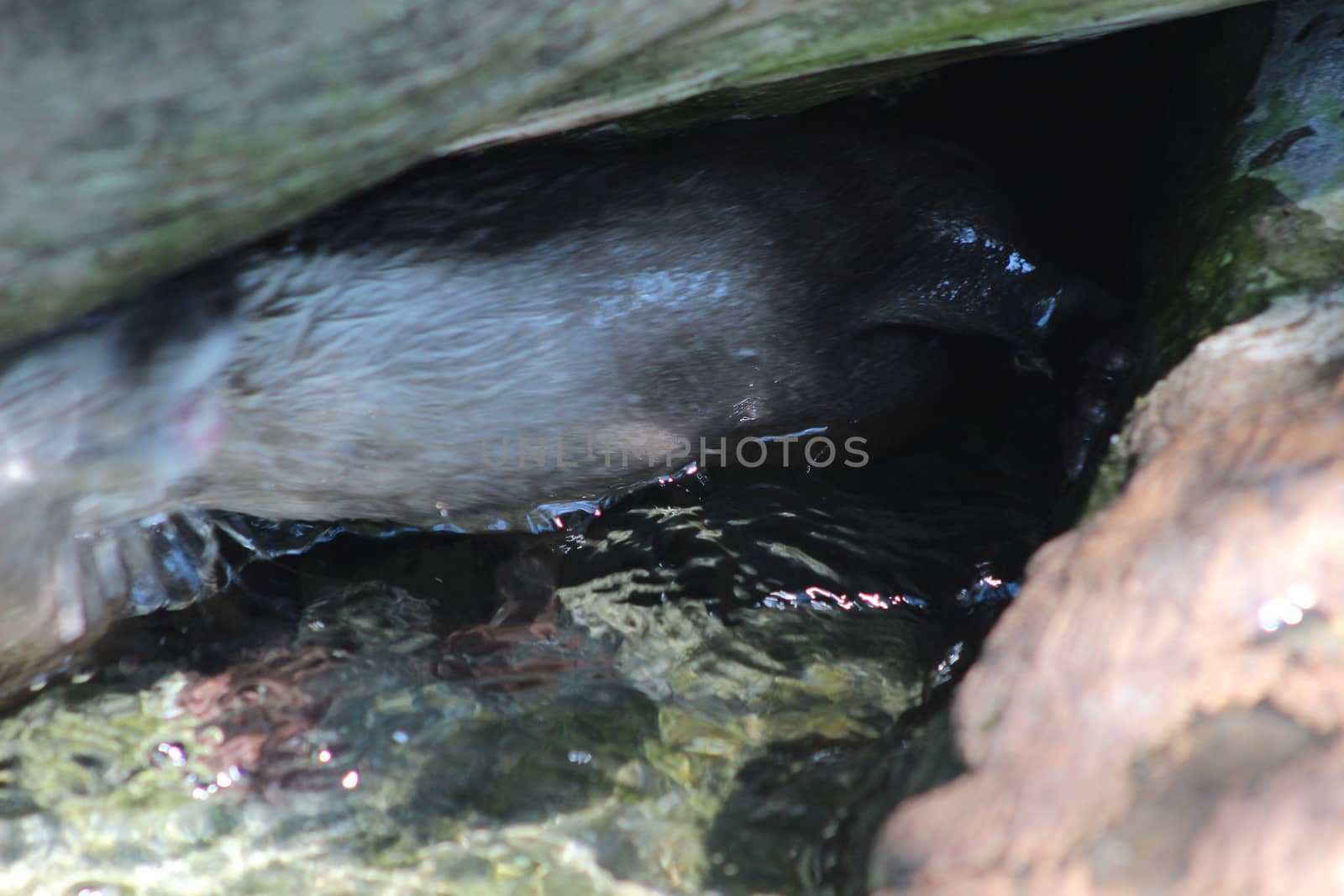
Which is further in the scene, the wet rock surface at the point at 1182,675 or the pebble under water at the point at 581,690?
the pebble under water at the point at 581,690

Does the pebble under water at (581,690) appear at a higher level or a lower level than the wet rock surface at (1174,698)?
lower

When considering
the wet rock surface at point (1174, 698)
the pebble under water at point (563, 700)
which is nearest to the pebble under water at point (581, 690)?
the pebble under water at point (563, 700)

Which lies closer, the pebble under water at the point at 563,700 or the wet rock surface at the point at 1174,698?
the wet rock surface at the point at 1174,698

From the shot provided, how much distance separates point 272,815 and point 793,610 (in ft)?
2.90

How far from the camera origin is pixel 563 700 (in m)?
1.87

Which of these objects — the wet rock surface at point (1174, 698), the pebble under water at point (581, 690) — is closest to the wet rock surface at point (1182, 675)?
the wet rock surface at point (1174, 698)

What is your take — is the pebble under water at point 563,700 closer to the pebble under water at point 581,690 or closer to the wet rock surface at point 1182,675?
the pebble under water at point 581,690

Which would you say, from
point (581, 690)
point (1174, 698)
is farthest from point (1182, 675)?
point (581, 690)

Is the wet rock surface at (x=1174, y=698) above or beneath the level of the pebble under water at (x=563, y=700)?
above

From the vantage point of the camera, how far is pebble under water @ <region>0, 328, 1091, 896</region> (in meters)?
1.59

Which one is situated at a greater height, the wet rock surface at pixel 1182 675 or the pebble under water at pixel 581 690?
the wet rock surface at pixel 1182 675

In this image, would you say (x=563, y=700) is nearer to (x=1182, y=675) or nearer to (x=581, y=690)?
(x=581, y=690)

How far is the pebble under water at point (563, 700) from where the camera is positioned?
159 cm

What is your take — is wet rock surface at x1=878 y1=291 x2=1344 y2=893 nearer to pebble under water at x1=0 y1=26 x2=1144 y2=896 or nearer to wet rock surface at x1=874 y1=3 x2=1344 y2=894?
wet rock surface at x1=874 y1=3 x2=1344 y2=894
